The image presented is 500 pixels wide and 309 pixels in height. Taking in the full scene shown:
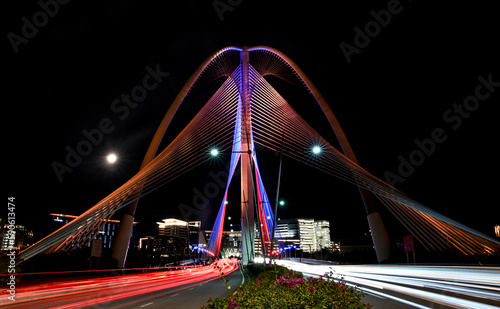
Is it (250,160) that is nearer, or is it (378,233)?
(250,160)

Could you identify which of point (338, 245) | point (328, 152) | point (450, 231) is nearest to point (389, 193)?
point (450, 231)

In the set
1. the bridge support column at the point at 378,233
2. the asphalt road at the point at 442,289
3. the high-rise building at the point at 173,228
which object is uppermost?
the high-rise building at the point at 173,228

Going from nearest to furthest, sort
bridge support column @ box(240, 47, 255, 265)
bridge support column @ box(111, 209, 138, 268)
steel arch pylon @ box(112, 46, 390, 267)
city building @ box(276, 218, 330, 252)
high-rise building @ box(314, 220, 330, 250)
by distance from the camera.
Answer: bridge support column @ box(111, 209, 138, 268) < steel arch pylon @ box(112, 46, 390, 267) < bridge support column @ box(240, 47, 255, 265) < city building @ box(276, 218, 330, 252) < high-rise building @ box(314, 220, 330, 250)

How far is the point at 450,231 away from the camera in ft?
60.0

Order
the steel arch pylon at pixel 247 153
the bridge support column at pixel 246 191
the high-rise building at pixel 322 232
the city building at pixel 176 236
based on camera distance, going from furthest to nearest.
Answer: the high-rise building at pixel 322 232 < the city building at pixel 176 236 < the bridge support column at pixel 246 191 < the steel arch pylon at pixel 247 153

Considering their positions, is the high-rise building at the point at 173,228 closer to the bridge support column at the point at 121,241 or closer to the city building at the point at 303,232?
the city building at the point at 303,232

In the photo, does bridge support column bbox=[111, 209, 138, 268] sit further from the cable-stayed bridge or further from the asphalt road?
the asphalt road

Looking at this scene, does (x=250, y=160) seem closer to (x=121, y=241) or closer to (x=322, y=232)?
(x=121, y=241)

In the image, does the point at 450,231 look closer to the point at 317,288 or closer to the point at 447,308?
the point at 447,308

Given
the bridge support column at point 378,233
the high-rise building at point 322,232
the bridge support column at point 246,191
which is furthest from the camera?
the high-rise building at point 322,232

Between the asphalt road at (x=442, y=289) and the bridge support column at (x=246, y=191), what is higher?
the bridge support column at (x=246, y=191)

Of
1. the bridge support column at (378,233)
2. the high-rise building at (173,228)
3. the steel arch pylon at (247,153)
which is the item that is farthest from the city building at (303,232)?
the bridge support column at (378,233)

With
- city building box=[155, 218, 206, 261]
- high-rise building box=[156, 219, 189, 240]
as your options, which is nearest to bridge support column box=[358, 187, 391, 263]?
city building box=[155, 218, 206, 261]

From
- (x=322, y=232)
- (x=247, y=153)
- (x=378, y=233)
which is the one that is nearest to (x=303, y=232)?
(x=322, y=232)
